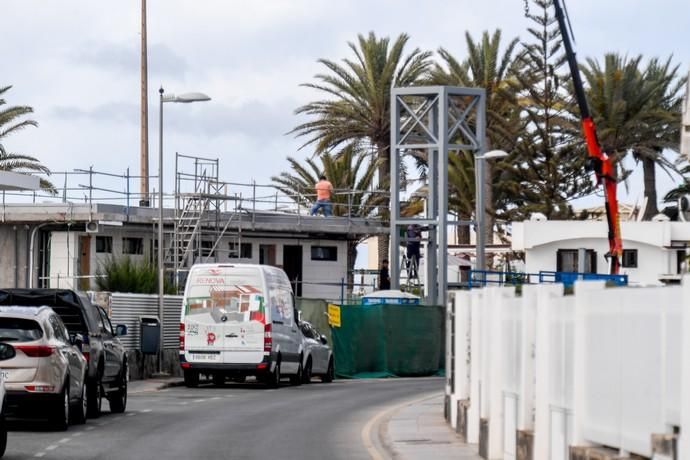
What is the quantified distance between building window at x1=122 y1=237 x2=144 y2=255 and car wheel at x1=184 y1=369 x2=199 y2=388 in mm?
19305

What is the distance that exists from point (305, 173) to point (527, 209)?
9949 millimetres

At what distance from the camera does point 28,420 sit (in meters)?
23.5

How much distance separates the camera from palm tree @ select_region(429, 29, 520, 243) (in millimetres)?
60906

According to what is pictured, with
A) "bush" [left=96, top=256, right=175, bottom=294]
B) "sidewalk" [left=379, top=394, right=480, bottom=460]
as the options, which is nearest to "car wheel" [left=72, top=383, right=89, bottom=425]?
"sidewalk" [left=379, top=394, right=480, bottom=460]

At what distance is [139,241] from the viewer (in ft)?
180

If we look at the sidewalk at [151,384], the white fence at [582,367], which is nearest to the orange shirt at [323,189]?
the sidewalk at [151,384]

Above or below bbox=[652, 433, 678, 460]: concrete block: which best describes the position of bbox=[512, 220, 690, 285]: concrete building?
above

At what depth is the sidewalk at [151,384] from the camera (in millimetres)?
33781

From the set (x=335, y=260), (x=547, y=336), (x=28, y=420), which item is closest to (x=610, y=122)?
(x=335, y=260)

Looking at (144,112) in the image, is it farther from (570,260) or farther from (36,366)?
(36,366)

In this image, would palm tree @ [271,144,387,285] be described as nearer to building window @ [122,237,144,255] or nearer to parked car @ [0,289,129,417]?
building window @ [122,237,144,255]

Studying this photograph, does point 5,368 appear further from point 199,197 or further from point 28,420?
point 199,197

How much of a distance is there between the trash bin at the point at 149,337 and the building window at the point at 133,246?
16.6m

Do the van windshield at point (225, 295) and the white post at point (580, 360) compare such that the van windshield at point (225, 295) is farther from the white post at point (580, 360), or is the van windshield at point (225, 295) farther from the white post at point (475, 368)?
the white post at point (580, 360)
